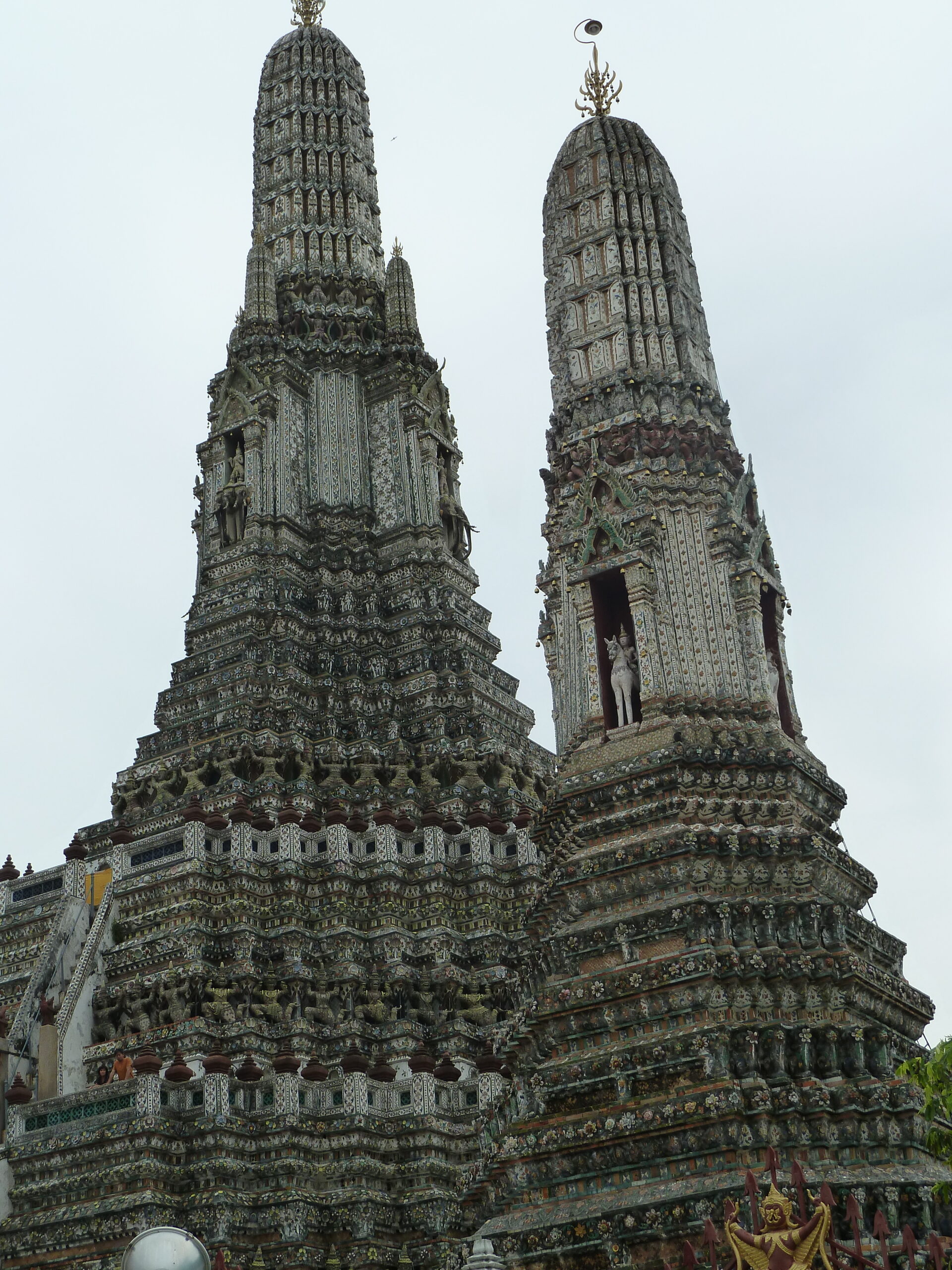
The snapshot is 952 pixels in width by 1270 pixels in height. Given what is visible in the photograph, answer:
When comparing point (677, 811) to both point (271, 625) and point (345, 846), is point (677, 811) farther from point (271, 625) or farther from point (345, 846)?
point (271, 625)

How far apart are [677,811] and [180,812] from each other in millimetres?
12919

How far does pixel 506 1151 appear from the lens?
63.8 feet

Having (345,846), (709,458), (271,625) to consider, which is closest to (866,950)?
(709,458)

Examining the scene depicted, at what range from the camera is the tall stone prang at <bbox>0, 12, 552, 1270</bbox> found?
24.4m

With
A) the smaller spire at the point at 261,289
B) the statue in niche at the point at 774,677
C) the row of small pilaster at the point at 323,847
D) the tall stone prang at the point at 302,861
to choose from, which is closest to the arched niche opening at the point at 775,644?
the statue in niche at the point at 774,677

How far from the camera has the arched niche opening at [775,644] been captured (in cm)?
2291

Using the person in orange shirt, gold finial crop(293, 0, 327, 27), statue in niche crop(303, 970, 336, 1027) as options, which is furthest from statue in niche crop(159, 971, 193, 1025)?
gold finial crop(293, 0, 327, 27)

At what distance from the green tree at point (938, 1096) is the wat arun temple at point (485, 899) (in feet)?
1.43

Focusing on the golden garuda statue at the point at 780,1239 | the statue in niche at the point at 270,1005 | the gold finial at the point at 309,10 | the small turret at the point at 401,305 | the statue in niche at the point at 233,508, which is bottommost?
the golden garuda statue at the point at 780,1239

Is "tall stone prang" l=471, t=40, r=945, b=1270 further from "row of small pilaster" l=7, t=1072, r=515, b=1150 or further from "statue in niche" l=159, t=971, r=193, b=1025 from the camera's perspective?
"statue in niche" l=159, t=971, r=193, b=1025

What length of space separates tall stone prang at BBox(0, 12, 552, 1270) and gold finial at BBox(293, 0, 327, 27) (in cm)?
468

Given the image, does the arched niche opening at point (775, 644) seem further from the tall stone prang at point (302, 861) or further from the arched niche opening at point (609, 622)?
the tall stone prang at point (302, 861)

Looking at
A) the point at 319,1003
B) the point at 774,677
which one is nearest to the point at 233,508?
the point at 319,1003

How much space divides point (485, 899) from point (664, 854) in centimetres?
967
